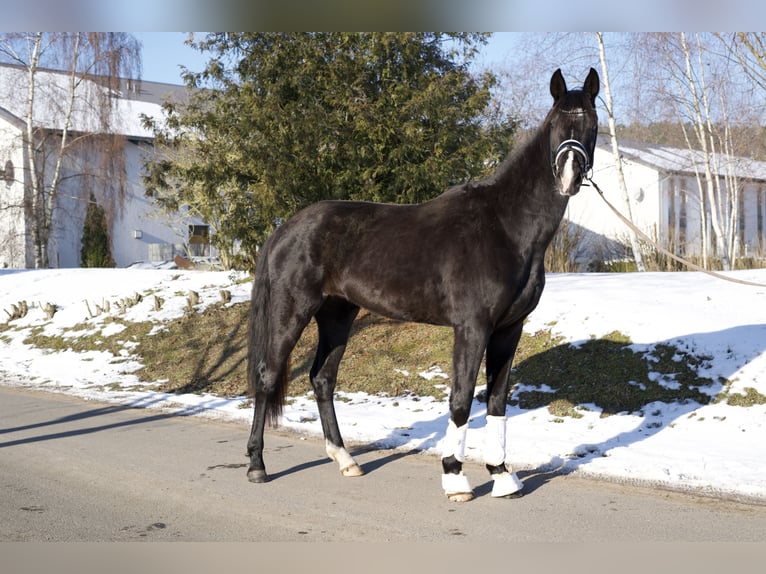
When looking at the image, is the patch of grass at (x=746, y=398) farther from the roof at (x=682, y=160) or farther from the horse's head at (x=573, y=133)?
the roof at (x=682, y=160)

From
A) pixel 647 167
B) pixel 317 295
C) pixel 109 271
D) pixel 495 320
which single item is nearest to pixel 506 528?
pixel 495 320

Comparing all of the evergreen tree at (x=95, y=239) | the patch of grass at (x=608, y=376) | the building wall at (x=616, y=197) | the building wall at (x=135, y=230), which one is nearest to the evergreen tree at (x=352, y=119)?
the patch of grass at (x=608, y=376)

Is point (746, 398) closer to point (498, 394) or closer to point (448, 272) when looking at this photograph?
point (498, 394)

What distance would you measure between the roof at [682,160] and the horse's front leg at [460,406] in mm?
17337

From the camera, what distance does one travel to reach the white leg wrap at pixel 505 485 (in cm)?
559

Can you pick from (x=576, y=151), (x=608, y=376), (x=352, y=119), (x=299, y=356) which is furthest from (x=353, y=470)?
(x=352, y=119)

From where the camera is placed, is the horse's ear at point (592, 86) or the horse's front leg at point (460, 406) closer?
the horse's ear at point (592, 86)

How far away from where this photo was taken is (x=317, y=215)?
6.39 m

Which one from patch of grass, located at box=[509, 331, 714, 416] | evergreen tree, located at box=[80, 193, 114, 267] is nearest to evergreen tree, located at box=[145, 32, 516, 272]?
patch of grass, located at box=[509, 331, 714, 416]

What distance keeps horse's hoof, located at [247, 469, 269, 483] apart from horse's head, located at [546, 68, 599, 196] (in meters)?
3.04

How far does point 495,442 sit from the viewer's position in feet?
19.0

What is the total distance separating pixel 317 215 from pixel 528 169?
5.60 ft

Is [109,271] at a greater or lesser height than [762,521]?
greater

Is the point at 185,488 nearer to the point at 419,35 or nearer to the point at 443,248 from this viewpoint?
the point at 443,248
